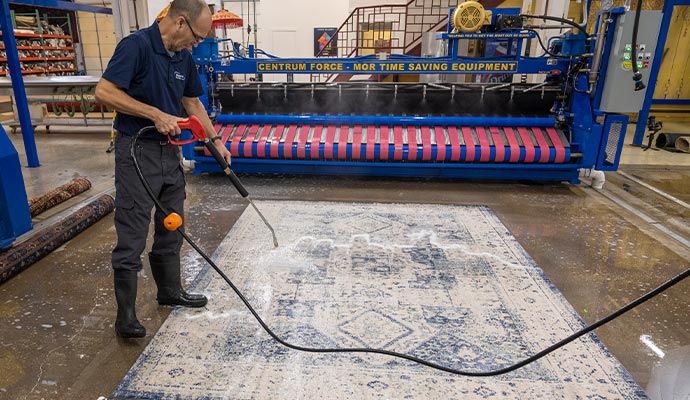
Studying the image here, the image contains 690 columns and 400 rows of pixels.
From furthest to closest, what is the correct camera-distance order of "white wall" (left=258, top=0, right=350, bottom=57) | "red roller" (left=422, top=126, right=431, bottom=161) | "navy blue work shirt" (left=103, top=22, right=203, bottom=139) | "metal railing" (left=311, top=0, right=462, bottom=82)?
1. "white wall" (left=258, top=0, right=350, bottom=57)
2. "metal railing" (left=311, top=0, right=462, bottom=82)
3. "red roller" (left=422, top=126, right=431, bottom=161)
4. "navy blue work shirt" (left=103, top=22, right=203, bottom=139)

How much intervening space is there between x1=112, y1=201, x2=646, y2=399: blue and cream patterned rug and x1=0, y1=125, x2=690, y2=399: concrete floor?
0.19 meters

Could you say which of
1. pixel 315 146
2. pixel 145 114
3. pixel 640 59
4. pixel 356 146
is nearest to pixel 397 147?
pixel 356 146

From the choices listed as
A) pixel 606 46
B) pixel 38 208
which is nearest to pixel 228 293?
pixel 38 208

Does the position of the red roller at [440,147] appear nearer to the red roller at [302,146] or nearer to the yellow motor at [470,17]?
the yellow motor at [470,17]

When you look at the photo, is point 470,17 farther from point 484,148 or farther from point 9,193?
point 9,193

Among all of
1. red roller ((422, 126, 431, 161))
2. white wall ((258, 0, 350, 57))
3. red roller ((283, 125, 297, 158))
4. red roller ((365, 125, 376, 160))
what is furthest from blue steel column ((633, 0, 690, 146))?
white wall ((258, 0, 350, 57))

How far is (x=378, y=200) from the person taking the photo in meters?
4.43

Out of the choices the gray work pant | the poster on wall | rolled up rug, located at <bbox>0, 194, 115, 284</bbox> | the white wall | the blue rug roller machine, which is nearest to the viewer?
the gray work pant

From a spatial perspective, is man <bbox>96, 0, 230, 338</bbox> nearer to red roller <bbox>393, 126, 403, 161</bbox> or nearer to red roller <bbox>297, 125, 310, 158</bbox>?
red roller <bbox>297, 125, 310, 158</bbox>

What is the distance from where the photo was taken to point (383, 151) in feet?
15.6

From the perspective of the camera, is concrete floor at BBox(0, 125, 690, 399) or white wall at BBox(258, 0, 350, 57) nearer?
concrete floor at BBox(0, 125, 690, 399)

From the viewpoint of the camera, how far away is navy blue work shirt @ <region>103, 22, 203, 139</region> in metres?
1.90

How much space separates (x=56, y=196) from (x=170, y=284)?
2378mm

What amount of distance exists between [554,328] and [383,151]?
9.20ft
